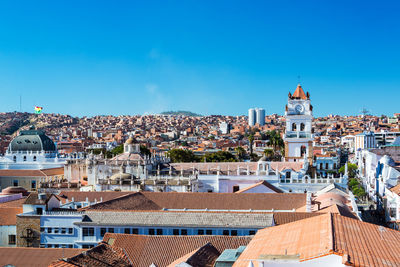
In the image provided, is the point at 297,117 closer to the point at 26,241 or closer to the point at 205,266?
the point at 26,241

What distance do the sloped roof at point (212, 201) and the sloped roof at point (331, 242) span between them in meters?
15.1

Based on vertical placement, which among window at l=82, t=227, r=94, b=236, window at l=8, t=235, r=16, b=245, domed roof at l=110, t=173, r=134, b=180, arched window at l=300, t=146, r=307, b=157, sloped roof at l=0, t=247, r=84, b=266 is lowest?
window at l=8, t=235, r=16, b=245

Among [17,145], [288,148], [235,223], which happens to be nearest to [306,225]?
[235,223]

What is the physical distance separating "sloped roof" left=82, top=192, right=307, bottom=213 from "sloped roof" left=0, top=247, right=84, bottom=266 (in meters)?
8.96

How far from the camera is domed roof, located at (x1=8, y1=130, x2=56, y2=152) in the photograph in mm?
75625

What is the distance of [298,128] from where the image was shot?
50688 millimetres

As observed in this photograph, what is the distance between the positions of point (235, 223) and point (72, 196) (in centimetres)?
1573

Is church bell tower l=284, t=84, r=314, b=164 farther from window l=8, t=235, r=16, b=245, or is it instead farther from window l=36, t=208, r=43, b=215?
window l=8, t=235, r=16, b=245

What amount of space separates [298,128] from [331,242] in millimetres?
38958

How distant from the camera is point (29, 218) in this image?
28.5m

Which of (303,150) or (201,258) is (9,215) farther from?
(303,150)

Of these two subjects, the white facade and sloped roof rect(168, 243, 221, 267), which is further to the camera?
the white facade

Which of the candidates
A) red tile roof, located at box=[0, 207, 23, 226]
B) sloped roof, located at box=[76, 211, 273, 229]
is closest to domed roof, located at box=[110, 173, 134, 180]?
red tile roof, located at box=[0, 207, 23, 226]

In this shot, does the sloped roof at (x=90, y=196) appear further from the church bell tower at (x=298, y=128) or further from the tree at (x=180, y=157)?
the tree at (x=180, y=157)
